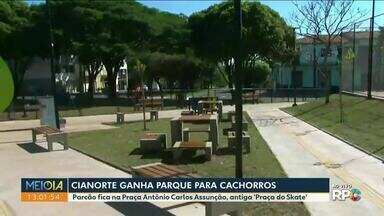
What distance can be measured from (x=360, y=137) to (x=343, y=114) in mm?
7088

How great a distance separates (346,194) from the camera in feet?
31.4

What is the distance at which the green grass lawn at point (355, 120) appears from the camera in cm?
1588

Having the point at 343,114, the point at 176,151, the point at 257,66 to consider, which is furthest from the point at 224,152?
the point at 257,66

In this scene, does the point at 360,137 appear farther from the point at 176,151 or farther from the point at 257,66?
the point at 257,66

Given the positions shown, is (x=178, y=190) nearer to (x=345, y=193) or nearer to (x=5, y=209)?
(x=5, y=209)

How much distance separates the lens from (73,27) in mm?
44031

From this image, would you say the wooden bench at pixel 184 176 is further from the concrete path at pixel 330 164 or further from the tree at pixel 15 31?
the tree at pixel 15 31

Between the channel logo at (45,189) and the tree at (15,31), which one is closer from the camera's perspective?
the channel logo at (45,189)

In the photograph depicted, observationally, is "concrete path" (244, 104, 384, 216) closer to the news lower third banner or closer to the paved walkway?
the paved walkway

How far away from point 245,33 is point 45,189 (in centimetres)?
3606

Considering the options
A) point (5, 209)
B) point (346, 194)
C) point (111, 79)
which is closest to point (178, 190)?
point (5, 209)

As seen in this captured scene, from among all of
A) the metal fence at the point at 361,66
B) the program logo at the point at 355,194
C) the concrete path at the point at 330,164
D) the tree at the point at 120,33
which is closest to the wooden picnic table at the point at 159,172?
the concrete path at the point at 330,164

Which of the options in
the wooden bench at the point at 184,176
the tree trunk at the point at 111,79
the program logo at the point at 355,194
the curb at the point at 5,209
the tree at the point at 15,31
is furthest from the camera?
the tree trunk at the point at 111,79

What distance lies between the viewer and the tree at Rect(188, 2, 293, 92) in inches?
1729
